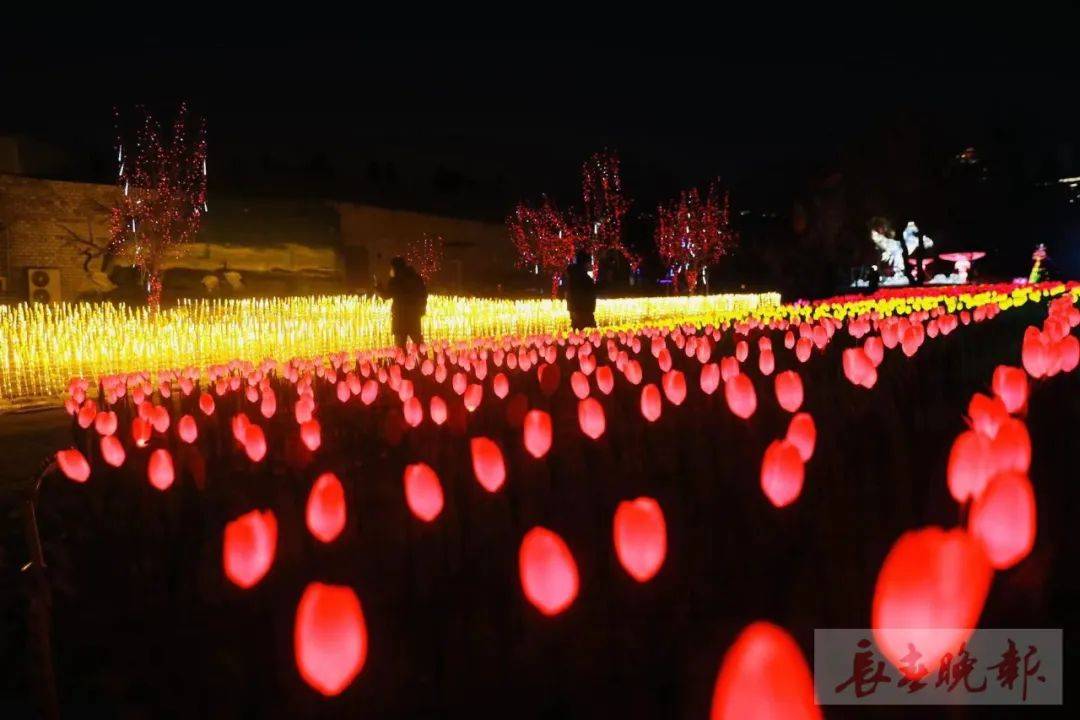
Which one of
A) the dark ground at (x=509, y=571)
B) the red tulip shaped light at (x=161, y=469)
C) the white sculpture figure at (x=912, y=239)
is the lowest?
the dark ground at (x=509, y=571)

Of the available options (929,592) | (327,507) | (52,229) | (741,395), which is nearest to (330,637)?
(327,507)

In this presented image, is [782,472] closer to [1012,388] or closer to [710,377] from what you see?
[1012,388]

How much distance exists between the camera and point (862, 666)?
189 centimetres

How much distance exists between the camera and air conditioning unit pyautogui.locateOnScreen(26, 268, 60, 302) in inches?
768

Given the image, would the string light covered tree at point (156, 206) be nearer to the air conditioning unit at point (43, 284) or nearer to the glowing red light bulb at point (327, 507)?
the air conditioning unit at point (43, 284)

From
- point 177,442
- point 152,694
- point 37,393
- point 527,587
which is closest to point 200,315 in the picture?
point 37,393

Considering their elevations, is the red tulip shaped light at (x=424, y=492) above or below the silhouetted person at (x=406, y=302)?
below

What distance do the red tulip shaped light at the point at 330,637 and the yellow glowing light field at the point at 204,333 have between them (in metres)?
8.34

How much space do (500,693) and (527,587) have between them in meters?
0.37

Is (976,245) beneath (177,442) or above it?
above

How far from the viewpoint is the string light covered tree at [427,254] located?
2981cm

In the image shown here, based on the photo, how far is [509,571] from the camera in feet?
9.62

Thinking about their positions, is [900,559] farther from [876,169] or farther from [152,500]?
[876,169]

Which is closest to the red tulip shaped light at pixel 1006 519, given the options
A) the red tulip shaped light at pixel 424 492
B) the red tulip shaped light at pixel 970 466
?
the red tulip shaped light at pixel 970 466
